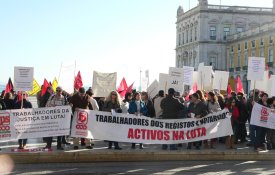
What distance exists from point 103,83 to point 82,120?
5.20m

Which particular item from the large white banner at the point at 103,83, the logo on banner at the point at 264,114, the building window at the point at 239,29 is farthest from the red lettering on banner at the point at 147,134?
the building window at the point at 239,29

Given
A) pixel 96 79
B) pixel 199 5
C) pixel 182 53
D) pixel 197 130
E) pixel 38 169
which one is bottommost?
pixel 38 169

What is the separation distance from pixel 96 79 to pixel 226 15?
82304 mm

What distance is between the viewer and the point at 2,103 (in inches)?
503

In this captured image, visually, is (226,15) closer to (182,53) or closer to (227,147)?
(182,53)

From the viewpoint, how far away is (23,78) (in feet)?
43.7

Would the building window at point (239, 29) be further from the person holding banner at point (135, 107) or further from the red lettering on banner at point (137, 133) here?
the red lettering on banner at point (137, 133)

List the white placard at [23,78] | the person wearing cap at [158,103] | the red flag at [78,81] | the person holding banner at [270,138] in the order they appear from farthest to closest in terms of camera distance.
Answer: the red flag at [78,81] < the person wearing cap at [158,103] < the person holding banner at [270,138] < the white placard at [23,78]

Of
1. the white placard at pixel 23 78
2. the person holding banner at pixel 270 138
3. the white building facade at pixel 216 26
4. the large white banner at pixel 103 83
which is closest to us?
the white placard at pixel 23 78

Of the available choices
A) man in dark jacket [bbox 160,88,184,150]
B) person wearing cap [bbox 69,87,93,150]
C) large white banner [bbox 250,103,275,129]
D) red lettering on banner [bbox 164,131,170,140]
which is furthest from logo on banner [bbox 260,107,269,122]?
person wearing cap [bbox 69,87,93,150]

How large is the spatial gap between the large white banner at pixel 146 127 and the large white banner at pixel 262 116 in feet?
2.22

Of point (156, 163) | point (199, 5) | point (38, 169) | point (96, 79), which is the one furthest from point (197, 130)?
point (199, 5)

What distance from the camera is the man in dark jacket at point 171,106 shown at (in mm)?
12977

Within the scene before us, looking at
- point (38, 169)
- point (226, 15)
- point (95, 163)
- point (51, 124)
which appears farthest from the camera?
point (226, 15)
